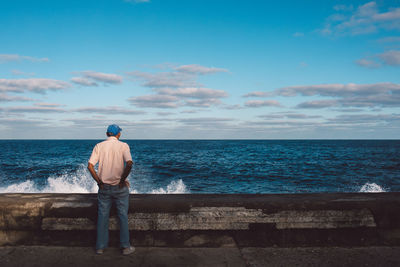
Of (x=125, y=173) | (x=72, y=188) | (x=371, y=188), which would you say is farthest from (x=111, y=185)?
(x=371, y=188)

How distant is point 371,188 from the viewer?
614 inches

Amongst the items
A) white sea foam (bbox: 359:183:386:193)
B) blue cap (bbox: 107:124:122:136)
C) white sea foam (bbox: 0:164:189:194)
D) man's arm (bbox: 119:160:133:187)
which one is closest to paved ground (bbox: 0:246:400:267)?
man's arm (bbox: 119:160:133:187)

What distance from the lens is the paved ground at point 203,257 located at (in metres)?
3.01

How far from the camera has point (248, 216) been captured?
352 centimetres

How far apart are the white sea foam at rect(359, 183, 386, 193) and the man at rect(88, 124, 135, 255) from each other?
15.6 meters

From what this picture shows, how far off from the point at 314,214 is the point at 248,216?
2.77 feet

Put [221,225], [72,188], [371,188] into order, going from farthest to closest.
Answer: [371,188], [72,188], [221,225]

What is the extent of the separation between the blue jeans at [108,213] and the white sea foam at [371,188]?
15.6 m

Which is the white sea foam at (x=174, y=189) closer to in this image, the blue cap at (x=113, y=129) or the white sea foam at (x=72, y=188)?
the white sea foam at (x=72, y=188)

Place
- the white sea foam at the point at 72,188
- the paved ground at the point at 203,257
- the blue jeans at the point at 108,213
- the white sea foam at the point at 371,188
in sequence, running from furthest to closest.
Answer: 1. the white sea foam at the point at 371,188
2. the white sea foam at the point at 72,188
3. the blue jeans at the point at 108,213
4. the paved ground at the point at 203,257

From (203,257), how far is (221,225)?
474 mm

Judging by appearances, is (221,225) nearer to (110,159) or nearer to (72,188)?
(110,159)

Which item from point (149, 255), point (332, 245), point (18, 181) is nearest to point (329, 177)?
point (332, 245)

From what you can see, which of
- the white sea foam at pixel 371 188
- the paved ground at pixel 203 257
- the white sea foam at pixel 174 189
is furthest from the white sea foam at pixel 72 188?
the paved ground at pixel 203 257
